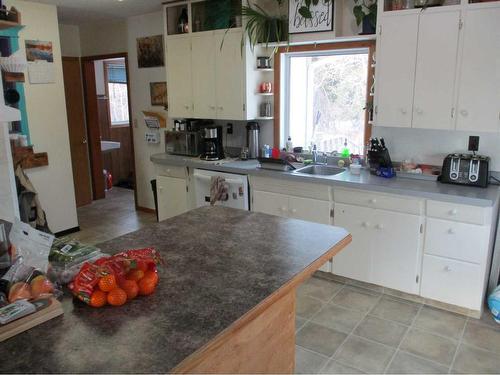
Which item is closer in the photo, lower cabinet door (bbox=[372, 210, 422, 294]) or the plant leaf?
lower cabinet door (bbox=[372, 210, 422, 294])

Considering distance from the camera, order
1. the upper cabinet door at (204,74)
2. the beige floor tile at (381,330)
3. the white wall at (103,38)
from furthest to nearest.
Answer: the white wall at (103,38) → the upper cabinet door at (204,74) → the beige floor tile at (381,330)

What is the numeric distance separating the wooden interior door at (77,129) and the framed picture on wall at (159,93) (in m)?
1.31

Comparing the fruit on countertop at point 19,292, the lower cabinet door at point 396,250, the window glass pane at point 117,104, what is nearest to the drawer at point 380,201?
the lower cabinet door at point 396,250

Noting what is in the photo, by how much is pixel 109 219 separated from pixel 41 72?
199 cm

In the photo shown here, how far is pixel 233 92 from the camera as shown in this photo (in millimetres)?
4066

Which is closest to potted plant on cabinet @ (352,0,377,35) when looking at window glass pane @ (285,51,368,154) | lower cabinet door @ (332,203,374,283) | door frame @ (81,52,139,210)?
window glass pane @ (285,51,368,154)

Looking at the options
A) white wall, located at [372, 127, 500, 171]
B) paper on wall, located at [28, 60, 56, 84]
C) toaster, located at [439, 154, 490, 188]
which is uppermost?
paper on wall, located at [28, 60, 56, 84]

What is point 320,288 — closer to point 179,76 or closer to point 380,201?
point 380,201

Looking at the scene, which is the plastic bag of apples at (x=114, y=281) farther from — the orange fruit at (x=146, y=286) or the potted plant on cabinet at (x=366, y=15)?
the potted plant on cabinet at (x=366, y=15)

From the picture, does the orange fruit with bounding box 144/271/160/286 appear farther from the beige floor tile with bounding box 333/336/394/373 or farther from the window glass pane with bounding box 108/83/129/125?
the window glass pane with bounding box 108/83/129/125

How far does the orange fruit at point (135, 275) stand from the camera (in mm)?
1439

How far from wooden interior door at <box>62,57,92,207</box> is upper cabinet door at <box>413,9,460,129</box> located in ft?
15.0

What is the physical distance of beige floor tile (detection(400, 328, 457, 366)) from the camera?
2600mm

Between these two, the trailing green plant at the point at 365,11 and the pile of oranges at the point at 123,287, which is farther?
the trailing green plant at the point at 365,11
